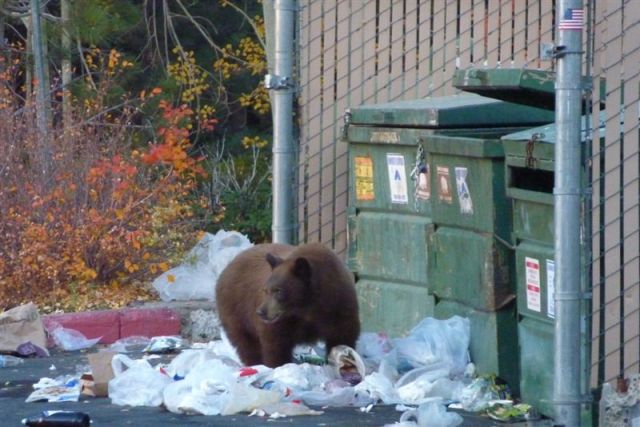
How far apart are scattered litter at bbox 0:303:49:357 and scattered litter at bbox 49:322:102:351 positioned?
18 centimetres

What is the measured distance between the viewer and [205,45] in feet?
72.9

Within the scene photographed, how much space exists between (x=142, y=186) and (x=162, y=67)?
896cm

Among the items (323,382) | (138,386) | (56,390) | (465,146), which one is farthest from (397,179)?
(56,390)

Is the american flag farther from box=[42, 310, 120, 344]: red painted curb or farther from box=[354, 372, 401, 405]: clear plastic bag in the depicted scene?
box=[42, 310, 120, 344]: red painted curb

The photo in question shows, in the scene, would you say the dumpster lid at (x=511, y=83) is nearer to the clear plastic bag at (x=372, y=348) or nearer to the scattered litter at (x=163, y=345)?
the clear plastic bag at (x=372, y=348)

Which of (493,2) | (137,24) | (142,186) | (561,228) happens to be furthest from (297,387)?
(137,24)

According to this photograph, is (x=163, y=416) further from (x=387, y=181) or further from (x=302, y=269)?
(x=387, y=181)

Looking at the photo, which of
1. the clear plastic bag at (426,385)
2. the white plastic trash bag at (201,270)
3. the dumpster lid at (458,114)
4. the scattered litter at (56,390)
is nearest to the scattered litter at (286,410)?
the clear plastic bag at (426,385)

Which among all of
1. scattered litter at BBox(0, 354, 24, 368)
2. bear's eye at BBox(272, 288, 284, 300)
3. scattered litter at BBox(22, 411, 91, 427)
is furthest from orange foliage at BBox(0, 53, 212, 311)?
scattered litter at BBox(22, 411, 91, 427)

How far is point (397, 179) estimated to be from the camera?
8484 mm

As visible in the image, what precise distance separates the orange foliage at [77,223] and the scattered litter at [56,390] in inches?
80.9

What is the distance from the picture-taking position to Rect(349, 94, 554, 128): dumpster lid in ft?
26.7

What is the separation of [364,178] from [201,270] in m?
2.26

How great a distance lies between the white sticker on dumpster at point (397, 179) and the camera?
842cm
